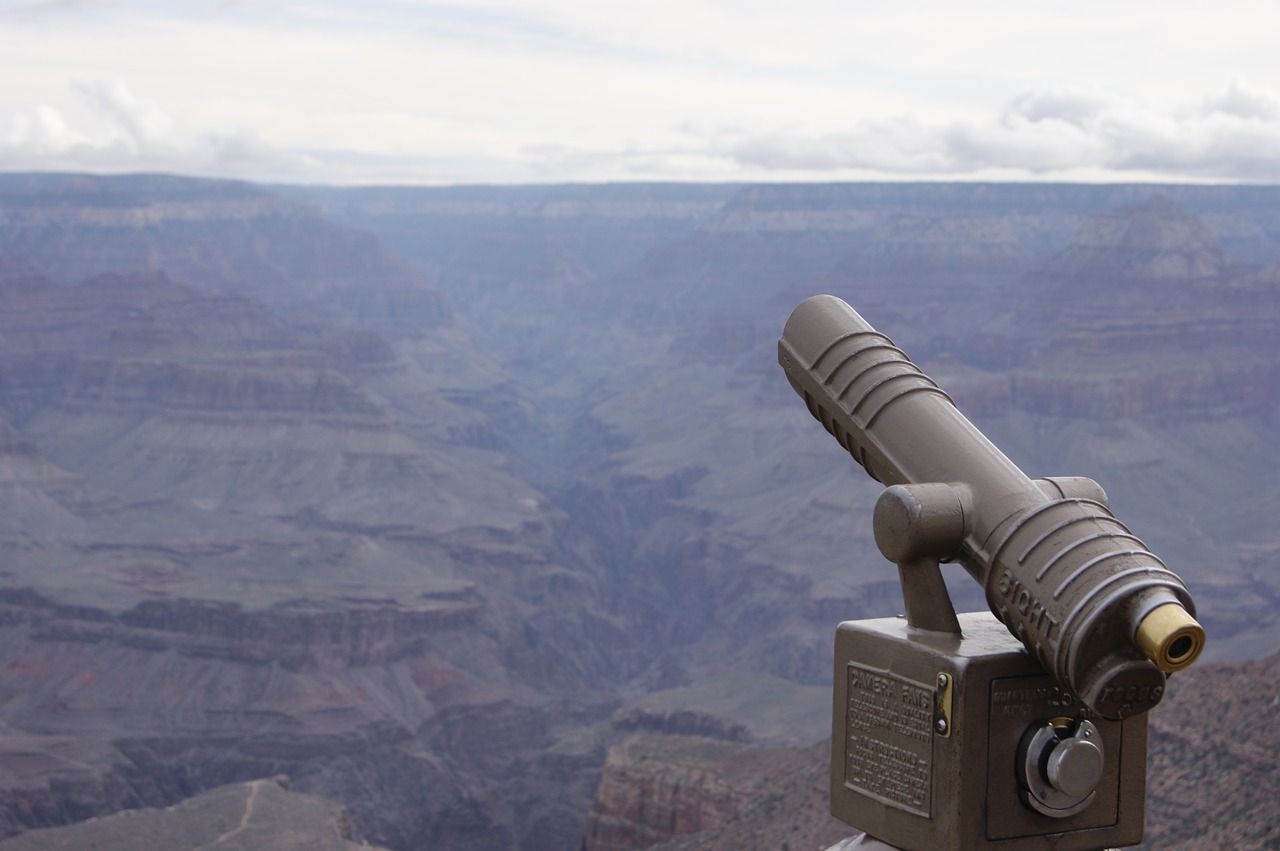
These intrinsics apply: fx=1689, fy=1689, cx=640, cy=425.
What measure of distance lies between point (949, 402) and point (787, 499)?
5614 inches

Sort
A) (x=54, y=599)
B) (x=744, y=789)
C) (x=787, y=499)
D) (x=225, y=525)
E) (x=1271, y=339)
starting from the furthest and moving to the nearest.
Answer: (x=1271, y=339) → (x=787, y=499) → (x=225, y=525) → (x=54, y=599) → (x=744, y=789)

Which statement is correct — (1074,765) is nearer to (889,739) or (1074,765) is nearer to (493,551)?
(889,739)

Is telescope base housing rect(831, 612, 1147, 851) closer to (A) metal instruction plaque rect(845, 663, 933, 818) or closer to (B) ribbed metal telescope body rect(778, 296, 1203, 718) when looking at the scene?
(A) metal instruction plaque rect(845, 663, 933, 818)

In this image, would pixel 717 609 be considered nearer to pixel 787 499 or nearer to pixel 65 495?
pixel 787 499

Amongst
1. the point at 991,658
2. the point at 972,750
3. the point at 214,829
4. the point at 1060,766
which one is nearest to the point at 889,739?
the point at 972,750

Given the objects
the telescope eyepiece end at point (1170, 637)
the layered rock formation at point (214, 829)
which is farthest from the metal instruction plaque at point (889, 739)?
the layered rock formation at point (214, 829)

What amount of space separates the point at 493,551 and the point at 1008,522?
430ft

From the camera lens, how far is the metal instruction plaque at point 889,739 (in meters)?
6.84

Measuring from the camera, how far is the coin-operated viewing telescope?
6.18m

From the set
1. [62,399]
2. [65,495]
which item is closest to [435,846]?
[65,495]

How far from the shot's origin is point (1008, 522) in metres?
6.62

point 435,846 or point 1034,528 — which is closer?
point 1034,528

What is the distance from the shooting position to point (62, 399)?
17200 centimetres

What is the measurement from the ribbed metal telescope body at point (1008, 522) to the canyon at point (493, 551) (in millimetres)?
25331
